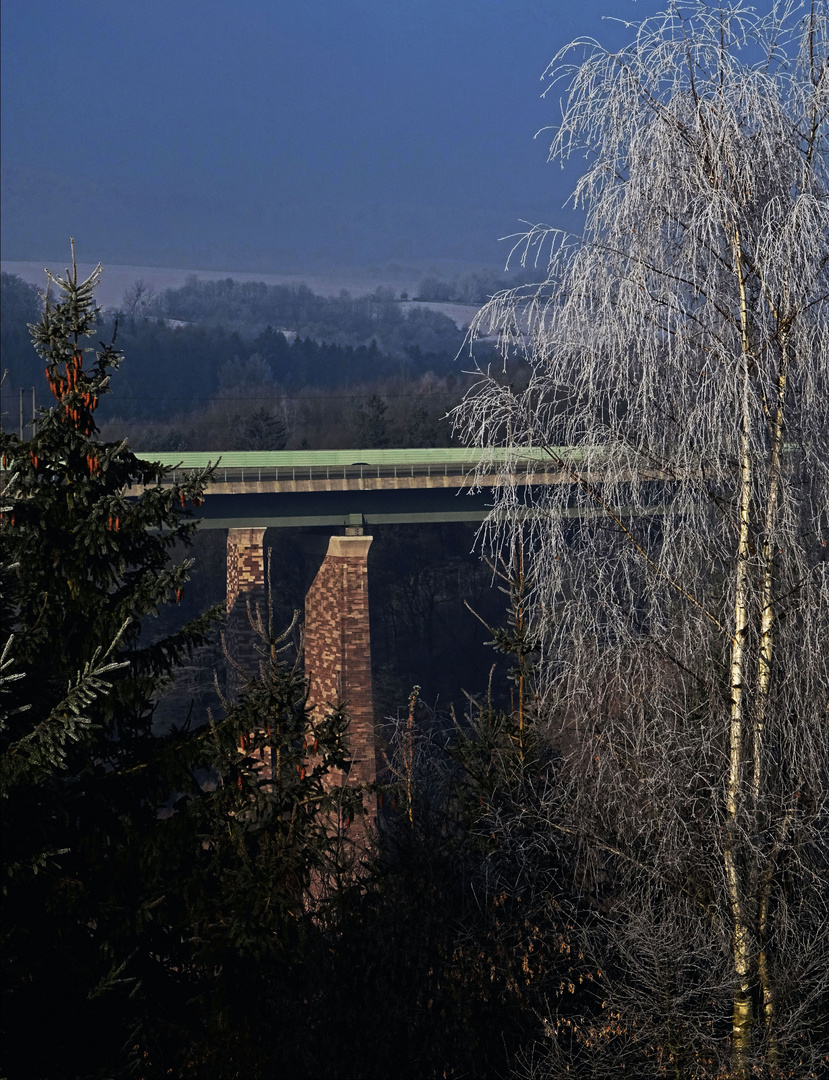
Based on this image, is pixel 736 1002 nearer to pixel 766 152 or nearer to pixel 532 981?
pixel 532 981

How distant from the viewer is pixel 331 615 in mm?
36750

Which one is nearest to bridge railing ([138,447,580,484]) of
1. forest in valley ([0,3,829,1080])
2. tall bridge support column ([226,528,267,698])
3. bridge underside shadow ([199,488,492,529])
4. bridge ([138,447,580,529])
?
bridge ([138,447,580,529])

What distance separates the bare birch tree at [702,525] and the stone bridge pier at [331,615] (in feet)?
83.4

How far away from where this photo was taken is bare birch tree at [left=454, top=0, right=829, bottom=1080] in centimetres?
759

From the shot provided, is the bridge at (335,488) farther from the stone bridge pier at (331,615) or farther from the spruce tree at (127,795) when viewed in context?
the spruce tree at (127,795)

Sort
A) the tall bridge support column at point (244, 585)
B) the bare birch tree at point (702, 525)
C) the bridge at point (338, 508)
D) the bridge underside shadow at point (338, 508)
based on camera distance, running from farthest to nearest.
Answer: the tall bridge support column at point (244, 585) < the bridge underside shadow at point (338, 508) < the bridge at point (338, 508) < the bare birch tree at point (702, 525)

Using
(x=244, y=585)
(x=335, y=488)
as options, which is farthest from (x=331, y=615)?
(x=335, y=488)

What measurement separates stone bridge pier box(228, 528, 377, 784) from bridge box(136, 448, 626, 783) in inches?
1.3

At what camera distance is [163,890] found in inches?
352

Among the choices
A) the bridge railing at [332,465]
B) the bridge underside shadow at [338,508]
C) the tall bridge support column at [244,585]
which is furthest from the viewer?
the tall bridge support column at [244,585]

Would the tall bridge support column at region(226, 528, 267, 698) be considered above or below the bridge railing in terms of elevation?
below

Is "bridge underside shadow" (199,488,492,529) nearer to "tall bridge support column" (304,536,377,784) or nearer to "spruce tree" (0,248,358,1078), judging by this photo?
"tall bridge support column" (304,536,377,784)

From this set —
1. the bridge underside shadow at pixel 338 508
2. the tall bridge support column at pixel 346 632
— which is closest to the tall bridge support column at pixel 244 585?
the bridge underside shadow at pixel 338 508

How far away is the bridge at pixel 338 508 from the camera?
113 feet
